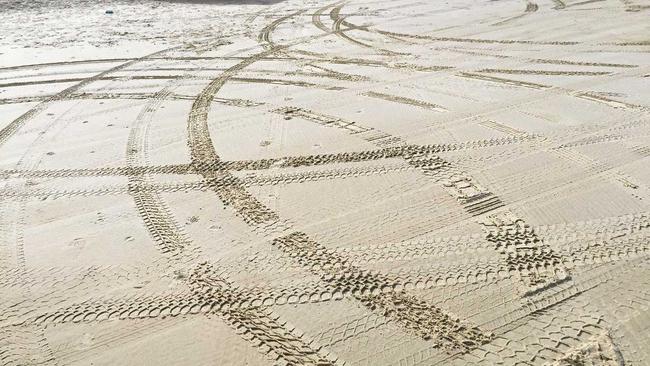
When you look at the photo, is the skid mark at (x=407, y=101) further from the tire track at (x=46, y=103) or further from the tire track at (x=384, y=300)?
the tire track at (x=46, y=103)

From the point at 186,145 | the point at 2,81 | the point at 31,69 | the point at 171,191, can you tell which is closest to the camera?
the point at 171,191

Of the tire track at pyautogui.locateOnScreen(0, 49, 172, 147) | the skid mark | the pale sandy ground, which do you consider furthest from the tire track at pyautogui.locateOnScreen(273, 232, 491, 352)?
the tire track at pyautogui.locateOnScreen(0, 49, 172, 147)

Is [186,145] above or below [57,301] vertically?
above

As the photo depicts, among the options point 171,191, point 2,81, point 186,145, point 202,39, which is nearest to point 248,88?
point 186,145

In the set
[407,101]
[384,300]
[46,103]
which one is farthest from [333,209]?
[46,103]

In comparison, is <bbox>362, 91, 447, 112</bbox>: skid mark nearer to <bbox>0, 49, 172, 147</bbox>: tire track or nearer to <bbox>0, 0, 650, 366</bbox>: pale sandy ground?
<bbox>0, 0, 650, 366</bbox>: pale sandy ground

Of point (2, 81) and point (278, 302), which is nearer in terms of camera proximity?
point (278, 302)

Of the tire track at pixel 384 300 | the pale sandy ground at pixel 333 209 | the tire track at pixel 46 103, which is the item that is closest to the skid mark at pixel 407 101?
the pale sandy ground at pixel 333 209

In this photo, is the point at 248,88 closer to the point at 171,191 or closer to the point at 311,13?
the point at 171,191

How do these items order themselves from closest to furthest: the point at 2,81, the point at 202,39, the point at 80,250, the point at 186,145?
the point at 80,250
the point at 186,145
the point at 2,81
the point at 202,39
